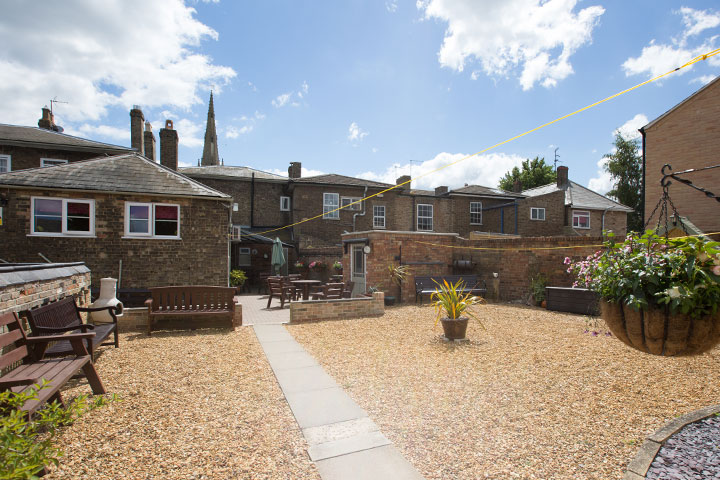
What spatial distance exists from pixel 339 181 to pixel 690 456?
2130cm

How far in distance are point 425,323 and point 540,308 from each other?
4489mm

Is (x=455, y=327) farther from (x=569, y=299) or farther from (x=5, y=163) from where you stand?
(x=5, y=163)

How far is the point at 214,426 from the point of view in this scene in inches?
146

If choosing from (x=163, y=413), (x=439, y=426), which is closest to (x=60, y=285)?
(x=163, y=413)

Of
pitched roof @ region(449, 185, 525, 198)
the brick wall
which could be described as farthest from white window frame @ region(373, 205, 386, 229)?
the brick wall

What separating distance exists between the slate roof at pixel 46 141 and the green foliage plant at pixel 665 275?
20.7m

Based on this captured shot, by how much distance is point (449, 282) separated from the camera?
12.8 metres

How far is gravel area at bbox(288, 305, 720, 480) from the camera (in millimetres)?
3131

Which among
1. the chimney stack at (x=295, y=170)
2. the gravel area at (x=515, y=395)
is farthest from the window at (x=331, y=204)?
the gravel area at (x=515, y=395)

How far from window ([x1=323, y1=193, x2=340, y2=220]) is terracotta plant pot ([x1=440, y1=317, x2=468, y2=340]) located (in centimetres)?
1604

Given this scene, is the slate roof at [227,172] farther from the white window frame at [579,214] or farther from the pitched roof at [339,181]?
the white window frame at [579,214]

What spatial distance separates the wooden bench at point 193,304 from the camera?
8.07m

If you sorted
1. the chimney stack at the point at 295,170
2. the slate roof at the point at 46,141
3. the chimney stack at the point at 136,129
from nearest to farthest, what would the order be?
1. the slate roof at the point at 46,141
2. the chimney stack at the point at 136,129
3. the chimney stack at the point at 295,170

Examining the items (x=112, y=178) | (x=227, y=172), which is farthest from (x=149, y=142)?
(x=112, y=178)
